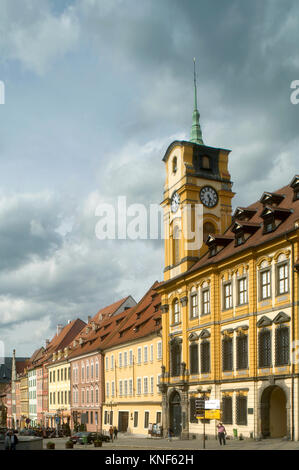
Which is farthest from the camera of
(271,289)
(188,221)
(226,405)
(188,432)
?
(188,221)

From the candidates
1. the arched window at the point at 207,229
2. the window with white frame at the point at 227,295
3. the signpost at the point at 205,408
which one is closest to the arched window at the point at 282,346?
the signpost at the point at 205,408

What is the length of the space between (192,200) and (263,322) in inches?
646

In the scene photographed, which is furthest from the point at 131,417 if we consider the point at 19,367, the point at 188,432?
the point at 19,367

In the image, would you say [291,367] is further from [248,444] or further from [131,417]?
[131,417]

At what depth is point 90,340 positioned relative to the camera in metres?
90.0

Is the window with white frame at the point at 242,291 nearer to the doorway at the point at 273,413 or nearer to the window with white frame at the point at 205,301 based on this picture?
the window with white frame at the point at 205,301

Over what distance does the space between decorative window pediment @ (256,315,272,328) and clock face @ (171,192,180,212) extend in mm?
17350

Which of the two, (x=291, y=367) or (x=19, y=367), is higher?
(x=291, y=367)

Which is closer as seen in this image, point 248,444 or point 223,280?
point 248,444

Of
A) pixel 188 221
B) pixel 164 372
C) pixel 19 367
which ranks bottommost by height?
pixel 19 367

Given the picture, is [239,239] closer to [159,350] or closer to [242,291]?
[242,291]

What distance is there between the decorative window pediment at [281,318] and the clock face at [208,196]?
58.5ft

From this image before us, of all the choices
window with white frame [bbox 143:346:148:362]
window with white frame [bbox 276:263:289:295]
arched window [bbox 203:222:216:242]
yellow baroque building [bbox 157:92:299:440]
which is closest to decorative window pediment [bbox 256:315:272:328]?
yellow baroque building [bbox 157:92:299:440]

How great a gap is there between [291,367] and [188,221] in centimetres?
1972
